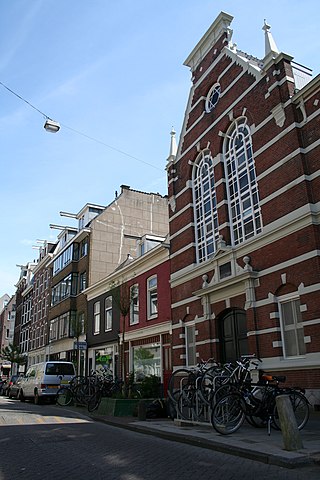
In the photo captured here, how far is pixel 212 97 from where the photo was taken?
61.5 ft

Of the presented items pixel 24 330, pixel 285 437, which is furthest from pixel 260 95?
pixel 24 330

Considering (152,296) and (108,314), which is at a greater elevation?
(152,296)

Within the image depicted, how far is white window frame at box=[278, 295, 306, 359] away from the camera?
12570mm

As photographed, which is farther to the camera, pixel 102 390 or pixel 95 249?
pixel 95 249

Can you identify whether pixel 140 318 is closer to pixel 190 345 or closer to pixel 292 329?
pixel 190 345

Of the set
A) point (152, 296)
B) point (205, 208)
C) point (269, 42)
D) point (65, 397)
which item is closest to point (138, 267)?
point (152, 296)

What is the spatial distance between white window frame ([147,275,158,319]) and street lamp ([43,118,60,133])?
427 inches

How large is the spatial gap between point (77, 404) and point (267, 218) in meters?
11.6

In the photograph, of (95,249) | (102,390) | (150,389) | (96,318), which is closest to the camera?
(150,389)

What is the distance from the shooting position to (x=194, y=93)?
20047 millimetres

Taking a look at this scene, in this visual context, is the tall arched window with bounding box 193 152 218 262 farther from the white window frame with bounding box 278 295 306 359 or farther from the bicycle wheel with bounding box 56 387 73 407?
the bicycle wheel with bounding box 56 387 73 407

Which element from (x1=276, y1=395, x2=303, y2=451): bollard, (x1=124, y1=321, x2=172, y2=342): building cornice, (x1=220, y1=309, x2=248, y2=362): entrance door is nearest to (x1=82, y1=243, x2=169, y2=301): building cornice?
(x1=124, y1=321, x2=172, y2=342): building cornice

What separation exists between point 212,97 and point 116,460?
1562cm

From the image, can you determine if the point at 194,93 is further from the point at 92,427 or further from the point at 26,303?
the point at 26,303
